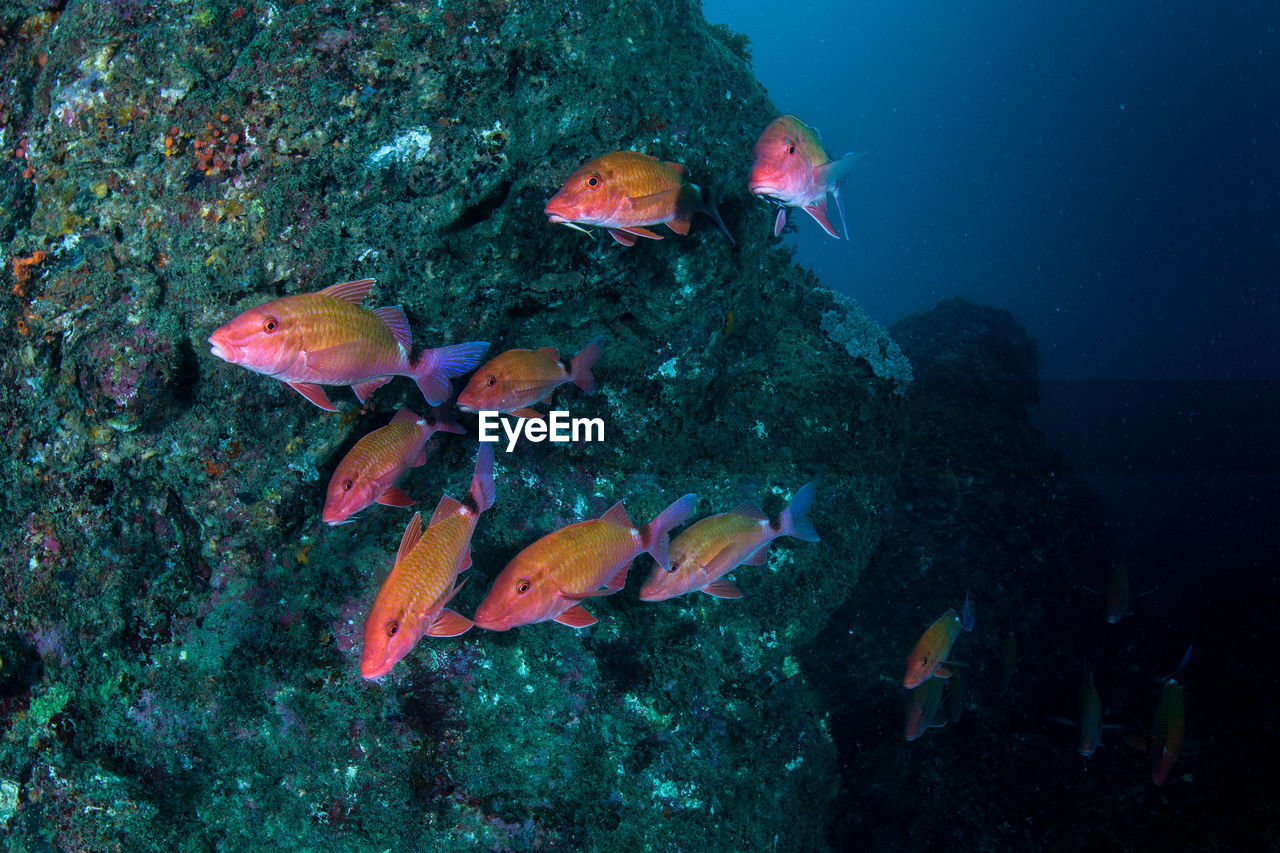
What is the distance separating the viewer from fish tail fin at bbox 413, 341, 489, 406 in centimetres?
254

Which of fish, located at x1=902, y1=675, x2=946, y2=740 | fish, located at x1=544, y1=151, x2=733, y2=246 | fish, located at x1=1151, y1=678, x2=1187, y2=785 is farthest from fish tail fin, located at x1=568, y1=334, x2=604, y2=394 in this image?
fish, located at x1=1151, y1=678, x2=1187, y2=785

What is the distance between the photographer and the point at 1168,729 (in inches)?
169

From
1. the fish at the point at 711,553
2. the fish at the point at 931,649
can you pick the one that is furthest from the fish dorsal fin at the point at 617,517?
the fish at the point at 931,649

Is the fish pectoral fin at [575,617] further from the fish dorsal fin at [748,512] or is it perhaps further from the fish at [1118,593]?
the fish at [1118,593]

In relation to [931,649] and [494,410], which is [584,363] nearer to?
[494,410]

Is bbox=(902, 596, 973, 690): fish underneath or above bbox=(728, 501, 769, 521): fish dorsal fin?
underneath

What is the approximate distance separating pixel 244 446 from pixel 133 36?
6.91 feet

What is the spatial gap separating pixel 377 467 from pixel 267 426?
71cm

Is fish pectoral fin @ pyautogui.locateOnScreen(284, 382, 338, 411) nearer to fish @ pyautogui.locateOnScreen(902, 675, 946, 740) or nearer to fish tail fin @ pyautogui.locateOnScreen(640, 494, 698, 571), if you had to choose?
fish tail fin @ pyautogui.locateOnScreen(640, 494, 698, 571)

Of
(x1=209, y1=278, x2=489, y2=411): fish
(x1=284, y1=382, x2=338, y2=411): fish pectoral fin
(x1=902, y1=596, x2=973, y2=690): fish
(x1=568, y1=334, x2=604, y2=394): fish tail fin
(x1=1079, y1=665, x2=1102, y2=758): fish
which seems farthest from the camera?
(x1=1079, y1=665, x2=1102, y2=758): fish

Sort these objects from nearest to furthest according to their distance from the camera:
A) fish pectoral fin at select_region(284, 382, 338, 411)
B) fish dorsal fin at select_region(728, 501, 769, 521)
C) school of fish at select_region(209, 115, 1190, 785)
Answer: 1. school of fish at select_region(209, 115, 1190, 785)
2. fish pectoral fin at select_region(284, 382, 338, 411)
3. fish dorsal fin at select_region(728, 501, 769, 521)

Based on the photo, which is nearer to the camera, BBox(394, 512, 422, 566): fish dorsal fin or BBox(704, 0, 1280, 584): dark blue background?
BBox(394, 512, 422, 566): fish dorsal fin

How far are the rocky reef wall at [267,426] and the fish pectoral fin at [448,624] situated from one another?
2.40 feet

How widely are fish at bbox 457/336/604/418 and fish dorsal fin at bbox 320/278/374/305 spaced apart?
0.63 meters
